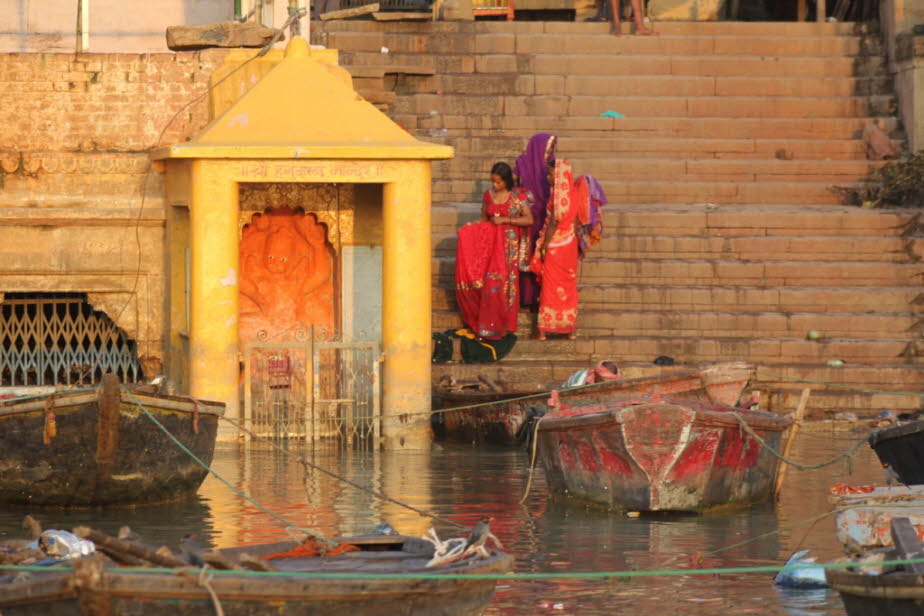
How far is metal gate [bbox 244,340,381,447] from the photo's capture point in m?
16.5

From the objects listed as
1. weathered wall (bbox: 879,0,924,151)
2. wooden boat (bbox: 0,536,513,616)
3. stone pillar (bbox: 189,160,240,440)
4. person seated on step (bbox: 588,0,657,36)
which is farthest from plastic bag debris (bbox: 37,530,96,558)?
person seated on step (bbox: 588,0,657,36)

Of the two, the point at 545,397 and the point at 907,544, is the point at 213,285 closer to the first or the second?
the point at 545,397

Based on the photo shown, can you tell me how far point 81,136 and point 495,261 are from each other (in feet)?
13.0

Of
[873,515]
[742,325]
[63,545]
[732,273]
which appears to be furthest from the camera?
[732,273]

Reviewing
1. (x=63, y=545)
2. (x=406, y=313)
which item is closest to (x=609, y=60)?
(x=406, y=313)

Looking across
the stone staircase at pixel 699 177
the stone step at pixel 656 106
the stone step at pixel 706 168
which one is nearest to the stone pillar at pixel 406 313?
the stone staircase at pixel 699 177

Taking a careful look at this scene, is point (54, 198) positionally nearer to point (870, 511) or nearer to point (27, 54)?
point (27, 54)

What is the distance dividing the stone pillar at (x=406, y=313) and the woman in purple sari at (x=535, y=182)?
2350mm

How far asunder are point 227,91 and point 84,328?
2746 mm

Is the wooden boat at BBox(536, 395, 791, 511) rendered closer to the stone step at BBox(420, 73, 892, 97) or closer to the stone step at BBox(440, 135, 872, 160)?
the stone step at BBox(440, 135, 872, 160)

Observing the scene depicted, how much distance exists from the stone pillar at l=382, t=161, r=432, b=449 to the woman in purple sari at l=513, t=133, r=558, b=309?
7.71 ft

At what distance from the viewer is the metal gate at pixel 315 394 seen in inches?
651

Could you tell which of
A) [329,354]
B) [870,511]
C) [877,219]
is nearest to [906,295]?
[877,219]

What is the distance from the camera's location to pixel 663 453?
1256cm
